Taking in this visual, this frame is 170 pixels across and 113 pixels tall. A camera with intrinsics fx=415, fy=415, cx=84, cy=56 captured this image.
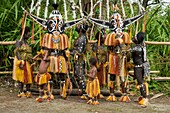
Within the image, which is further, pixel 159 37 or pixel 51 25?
pixel 159 37

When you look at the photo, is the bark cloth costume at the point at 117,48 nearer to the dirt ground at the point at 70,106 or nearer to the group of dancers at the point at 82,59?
the group of dancers at the point at 82,59

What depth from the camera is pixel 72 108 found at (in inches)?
269

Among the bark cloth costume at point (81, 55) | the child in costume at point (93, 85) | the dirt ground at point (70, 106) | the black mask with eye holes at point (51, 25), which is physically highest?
the black mask with eye holes at point (51, 25)

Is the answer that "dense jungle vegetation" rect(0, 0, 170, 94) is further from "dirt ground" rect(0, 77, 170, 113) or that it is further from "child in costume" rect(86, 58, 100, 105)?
"child in costume" rect(86, 58, 100, 105)

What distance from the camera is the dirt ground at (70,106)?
6.70 metres

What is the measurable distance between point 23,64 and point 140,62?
2135mm

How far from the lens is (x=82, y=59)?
7.61 meters

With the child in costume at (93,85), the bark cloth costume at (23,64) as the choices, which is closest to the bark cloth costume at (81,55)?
the child in costume at (93,85)

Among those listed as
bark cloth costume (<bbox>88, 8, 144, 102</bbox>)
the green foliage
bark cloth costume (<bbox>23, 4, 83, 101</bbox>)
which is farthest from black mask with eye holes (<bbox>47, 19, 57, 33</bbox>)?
the green foliage

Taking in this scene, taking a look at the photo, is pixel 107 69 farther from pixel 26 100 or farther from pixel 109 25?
pixel 26 100

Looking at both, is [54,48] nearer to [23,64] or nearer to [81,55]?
[81,55]

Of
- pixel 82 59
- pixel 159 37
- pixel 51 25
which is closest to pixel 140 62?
pixel 82 59

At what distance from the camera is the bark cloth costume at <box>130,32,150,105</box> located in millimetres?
7227

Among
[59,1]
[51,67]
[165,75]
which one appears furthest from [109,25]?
[165,75]
